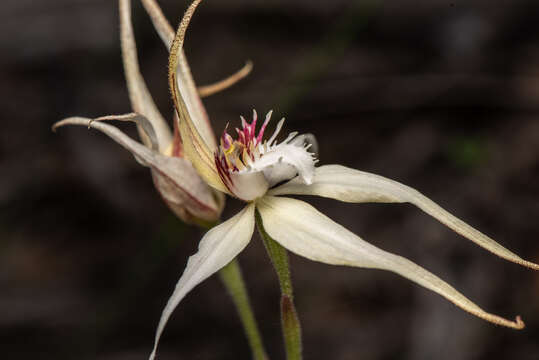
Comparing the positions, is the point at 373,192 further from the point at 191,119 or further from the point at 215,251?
the point at 191,119

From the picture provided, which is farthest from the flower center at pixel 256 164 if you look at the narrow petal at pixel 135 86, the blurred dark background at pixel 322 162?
the blurred dark background at pixel 322 162

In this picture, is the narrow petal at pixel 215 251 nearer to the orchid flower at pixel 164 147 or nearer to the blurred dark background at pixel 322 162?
the orchid flower at pixel 164 147

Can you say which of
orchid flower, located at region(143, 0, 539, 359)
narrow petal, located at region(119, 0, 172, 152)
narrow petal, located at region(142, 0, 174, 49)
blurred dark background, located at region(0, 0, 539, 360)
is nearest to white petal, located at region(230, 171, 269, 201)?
orchid flower, located at region(143, 0, 539, 359)

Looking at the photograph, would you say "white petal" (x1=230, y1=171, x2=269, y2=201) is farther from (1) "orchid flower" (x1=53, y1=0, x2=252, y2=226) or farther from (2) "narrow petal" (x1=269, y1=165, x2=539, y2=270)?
(1) "orchid flower" (x1=53, y1=0, x2=252, y2=226)

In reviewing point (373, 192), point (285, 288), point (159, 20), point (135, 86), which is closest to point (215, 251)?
point (285, 288)

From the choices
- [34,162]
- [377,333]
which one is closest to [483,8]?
[377,333]
